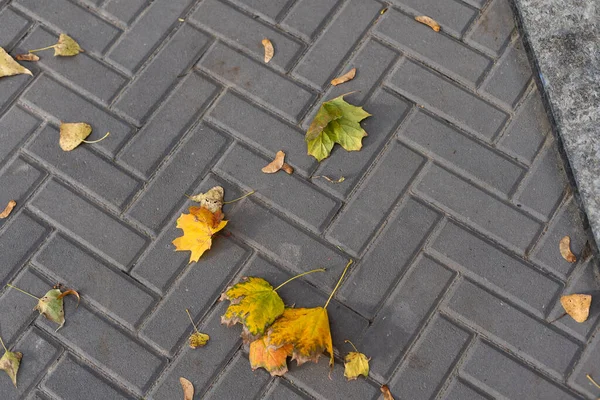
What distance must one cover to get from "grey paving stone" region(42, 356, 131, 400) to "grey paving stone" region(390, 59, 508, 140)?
1.69 m

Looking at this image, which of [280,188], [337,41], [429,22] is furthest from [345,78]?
[280,188]

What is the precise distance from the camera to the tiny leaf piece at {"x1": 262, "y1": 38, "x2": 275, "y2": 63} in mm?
2916

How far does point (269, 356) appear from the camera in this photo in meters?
2.38

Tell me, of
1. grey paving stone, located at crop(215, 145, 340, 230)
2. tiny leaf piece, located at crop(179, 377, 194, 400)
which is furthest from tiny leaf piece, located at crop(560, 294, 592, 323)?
tiny leaf piece, located at crop(179, 377, 194, 400)

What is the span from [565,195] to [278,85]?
1280 mm

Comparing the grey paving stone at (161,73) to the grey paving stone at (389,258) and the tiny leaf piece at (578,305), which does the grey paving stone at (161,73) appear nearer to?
the grey paving stone at (389,258)

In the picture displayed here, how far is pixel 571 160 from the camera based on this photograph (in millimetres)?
2639

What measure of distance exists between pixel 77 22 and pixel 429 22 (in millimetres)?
1608

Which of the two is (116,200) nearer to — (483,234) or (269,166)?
(269,166)

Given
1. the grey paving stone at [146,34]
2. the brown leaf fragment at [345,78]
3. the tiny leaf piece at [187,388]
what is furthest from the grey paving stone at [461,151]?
the tiny leaf piece at [187,388]

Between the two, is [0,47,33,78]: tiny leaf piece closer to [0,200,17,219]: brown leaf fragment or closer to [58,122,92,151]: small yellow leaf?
[58,122,92,151]: small yellow leaf

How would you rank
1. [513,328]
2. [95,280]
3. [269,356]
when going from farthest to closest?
1. [95,280]
2. [513,328]
3. [269,356]

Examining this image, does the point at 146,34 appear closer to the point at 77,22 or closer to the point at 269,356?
the point at 77,22

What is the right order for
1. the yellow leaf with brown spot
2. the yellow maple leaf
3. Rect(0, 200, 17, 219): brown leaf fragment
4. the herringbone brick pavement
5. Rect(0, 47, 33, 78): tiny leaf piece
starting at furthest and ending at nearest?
Rect(0, 47, 33, 78): tiny leaf piece < Rect(0, 200, 17, 219): brown leaf fragment < the yellow maple leaf < the herringbone brick pavement < the yellow leaf with brown spot
